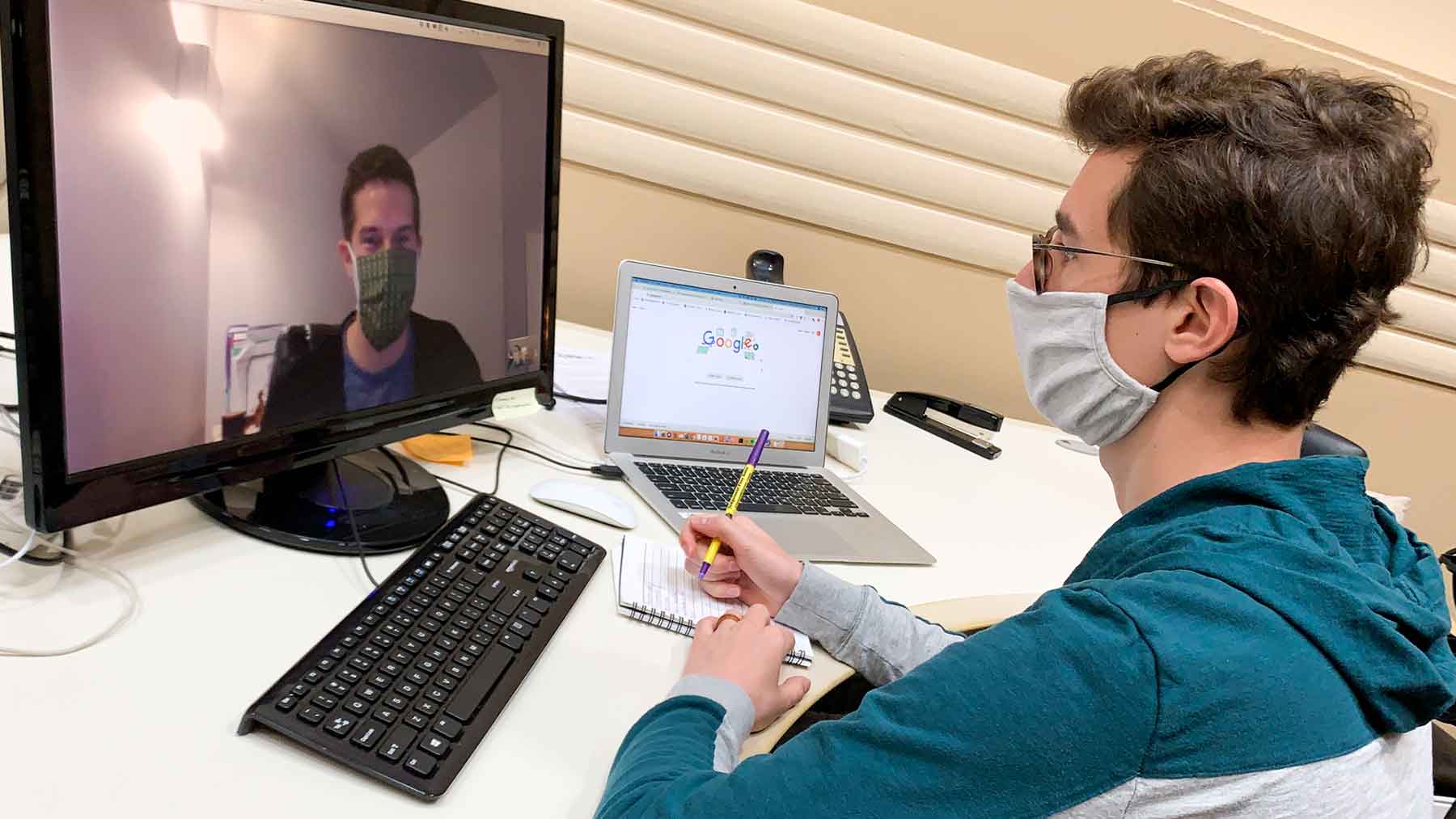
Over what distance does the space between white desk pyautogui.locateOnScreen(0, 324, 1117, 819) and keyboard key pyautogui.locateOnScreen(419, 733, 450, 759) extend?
2cm

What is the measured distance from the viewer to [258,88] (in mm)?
756

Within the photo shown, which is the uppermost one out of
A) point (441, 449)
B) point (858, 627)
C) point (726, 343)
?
point (726, 343)

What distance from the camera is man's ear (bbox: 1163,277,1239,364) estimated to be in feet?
2.51

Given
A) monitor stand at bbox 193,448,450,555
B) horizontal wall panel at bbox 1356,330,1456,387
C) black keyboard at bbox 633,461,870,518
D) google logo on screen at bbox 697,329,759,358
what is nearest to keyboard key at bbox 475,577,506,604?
monitor stand at bbox 193,448,450,555

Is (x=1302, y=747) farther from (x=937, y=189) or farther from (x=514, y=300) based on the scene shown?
(x=937, y=189)

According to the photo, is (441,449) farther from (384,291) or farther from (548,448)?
(384,291)

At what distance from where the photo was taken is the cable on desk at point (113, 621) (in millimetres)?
634

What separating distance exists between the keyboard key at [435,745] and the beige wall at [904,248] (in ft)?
4.08

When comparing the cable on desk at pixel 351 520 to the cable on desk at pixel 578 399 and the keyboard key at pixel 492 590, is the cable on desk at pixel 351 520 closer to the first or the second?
the keyboard key at pixel 492 590

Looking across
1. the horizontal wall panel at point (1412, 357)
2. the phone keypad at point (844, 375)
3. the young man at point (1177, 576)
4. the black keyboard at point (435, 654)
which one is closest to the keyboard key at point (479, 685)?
the black keyboard at point (435, 654)

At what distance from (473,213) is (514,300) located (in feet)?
0.42

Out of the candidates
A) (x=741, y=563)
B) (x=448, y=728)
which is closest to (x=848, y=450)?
(x=741, y=563)

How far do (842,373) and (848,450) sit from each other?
0.20 m

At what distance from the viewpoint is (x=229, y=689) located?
0.65 meters
